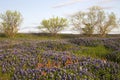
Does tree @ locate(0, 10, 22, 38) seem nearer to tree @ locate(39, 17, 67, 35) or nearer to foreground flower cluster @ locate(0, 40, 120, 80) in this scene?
tree @ locate(39, 17, 67, 35)

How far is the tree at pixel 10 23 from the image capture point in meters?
58.8

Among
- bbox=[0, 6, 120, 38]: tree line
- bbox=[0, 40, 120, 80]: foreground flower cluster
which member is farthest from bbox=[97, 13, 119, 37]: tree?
bbox=[0, 40, 120, 80]: foreground flower cluster

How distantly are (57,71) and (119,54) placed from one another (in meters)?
5.56

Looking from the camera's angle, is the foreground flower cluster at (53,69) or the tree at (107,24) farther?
the tree at (107,24)

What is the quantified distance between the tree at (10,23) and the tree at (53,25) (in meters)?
7.01

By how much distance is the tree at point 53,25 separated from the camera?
64.4 metres

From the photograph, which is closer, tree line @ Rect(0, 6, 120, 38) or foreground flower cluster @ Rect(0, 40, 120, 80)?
foreground flower cluster @ Rect(0, 40, 120, 80)

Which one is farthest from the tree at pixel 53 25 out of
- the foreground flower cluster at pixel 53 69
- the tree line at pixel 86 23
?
the foreground flower cluster at pixel 53 69

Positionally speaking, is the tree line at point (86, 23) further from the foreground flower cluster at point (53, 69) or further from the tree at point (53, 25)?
the foreground flower cluster at point (53, 69)

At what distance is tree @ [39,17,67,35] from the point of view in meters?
64.4

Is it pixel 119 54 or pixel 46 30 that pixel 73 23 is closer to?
pixel 46 30

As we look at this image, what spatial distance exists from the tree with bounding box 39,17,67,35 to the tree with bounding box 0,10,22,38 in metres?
7.01

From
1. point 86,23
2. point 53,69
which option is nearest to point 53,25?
point 86,23

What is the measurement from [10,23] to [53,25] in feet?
31.8
